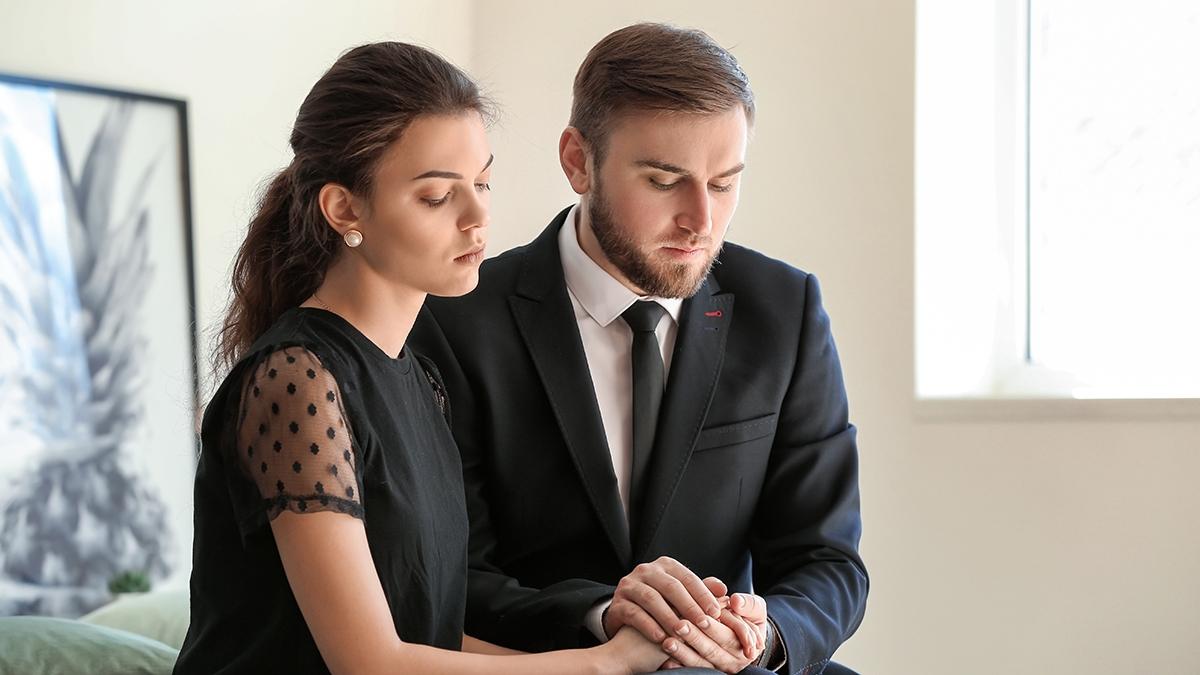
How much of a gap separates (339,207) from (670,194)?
22.5 inches

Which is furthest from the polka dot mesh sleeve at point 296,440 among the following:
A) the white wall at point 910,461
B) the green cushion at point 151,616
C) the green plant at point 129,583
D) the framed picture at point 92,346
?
the white wall at point 910,461

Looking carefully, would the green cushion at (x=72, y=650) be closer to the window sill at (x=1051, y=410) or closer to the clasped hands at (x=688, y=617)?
the clasped hands at (x=688, y=617)

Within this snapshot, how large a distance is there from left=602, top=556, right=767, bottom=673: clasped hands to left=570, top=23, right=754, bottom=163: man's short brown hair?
0.63 meters

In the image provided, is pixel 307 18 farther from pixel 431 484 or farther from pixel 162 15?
pixel 431 484

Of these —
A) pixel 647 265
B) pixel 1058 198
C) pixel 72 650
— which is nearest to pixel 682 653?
pixel 647 265

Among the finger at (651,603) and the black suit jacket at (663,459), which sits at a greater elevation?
the black suit jacket at (663,459)

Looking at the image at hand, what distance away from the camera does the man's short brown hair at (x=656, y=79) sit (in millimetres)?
1902

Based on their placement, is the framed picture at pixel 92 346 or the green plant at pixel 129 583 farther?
the green plant at pixel 129 583

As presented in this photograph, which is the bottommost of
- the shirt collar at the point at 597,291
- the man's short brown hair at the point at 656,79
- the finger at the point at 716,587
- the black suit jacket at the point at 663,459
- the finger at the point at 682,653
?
the finger at the point at 682,653

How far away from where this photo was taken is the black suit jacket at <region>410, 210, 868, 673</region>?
6.22 feet

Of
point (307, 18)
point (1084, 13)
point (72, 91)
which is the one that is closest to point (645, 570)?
point (72, 91)

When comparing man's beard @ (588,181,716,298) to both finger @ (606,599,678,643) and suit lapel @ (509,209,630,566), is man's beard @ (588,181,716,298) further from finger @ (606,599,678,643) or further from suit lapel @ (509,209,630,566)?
finger @ (606,599,678,643)

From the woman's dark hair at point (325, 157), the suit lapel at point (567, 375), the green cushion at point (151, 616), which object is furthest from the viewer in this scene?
the green cushion at point (151, 616)

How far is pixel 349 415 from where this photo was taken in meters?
1.43
